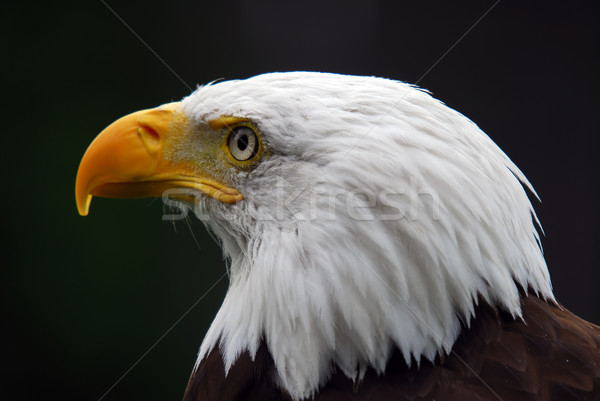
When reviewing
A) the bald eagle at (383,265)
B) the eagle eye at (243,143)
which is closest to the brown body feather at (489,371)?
the bald eagle at (383,265)

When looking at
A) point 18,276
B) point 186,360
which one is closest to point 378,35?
point 186,360

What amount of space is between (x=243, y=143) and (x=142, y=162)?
0.25 metres

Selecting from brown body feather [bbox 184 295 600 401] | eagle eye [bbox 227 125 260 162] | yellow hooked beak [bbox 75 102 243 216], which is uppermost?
eagle eye [bbox 227 125 260 162]

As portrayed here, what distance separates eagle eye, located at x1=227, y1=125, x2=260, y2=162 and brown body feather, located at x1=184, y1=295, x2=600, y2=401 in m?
0.40

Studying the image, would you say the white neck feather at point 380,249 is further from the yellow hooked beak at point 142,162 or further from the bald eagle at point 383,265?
the yellow hooked beak at point 142,162

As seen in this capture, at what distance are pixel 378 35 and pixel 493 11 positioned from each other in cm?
69

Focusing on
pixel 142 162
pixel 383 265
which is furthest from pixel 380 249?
pixel 142 162

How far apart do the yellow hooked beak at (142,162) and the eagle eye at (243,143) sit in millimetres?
84

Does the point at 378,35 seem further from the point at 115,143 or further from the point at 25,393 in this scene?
the point at 25,393

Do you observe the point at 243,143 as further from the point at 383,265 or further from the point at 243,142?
the point at 383,265

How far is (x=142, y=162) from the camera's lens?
4.45 ft

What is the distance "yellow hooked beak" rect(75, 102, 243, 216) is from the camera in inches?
53.1

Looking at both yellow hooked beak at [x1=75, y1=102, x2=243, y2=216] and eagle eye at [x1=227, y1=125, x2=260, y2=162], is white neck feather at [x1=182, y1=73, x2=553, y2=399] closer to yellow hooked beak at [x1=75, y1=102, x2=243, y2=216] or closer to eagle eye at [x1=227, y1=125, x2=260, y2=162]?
eagle eye at [x1=227, y1=125, x2=260, y2=162]

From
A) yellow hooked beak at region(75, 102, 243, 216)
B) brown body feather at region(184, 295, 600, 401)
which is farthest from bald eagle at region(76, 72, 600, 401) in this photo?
yellow hooked beak at region(75, 102, 243, 216)
